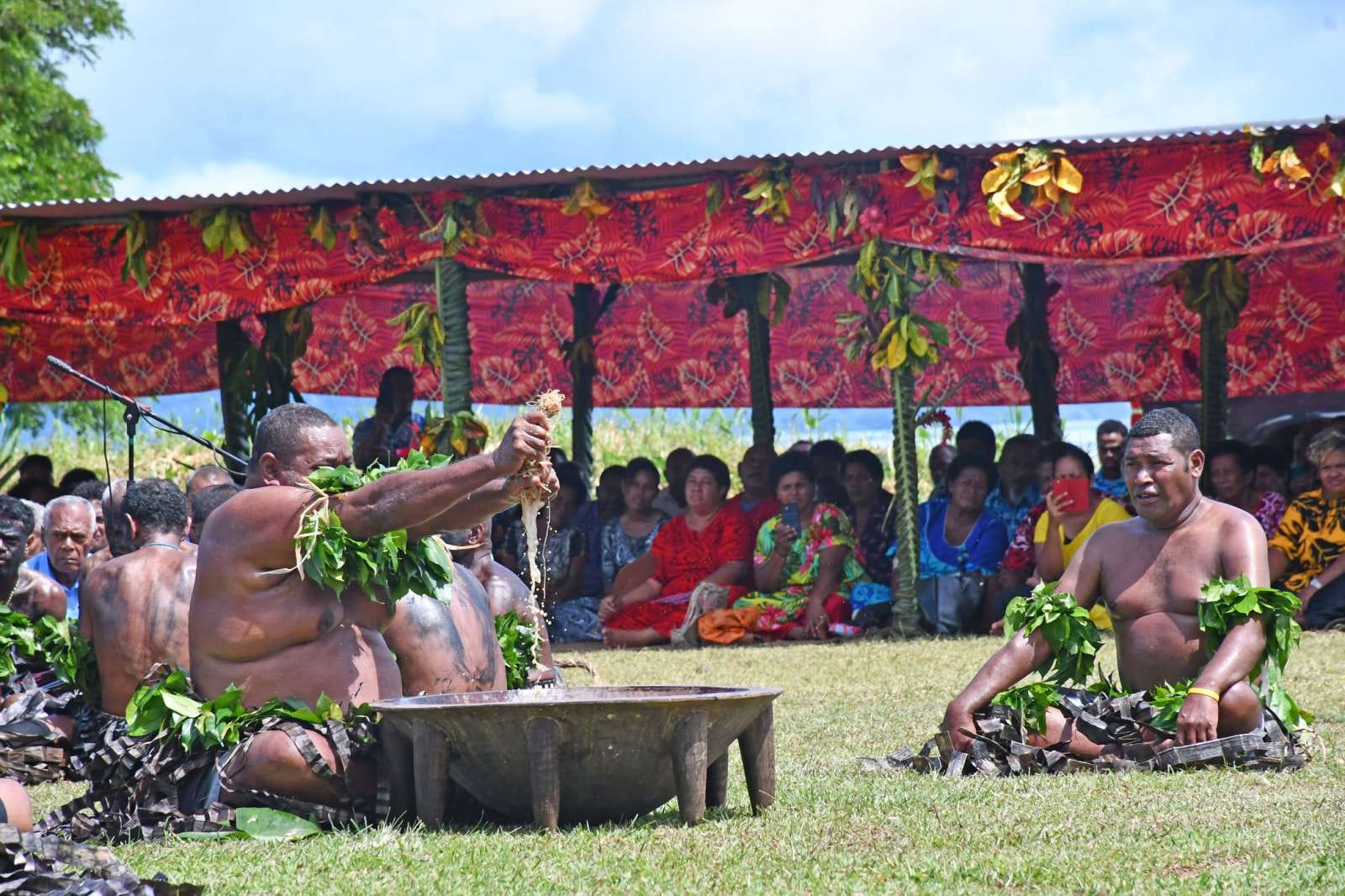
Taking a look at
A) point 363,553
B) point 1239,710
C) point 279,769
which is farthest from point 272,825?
point 1239,710

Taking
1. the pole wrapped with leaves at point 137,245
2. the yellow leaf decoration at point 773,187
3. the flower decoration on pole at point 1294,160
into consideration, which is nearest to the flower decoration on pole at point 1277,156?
the flower decoration on pole at point 1294,160

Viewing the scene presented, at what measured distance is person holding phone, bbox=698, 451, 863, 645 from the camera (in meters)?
12.2

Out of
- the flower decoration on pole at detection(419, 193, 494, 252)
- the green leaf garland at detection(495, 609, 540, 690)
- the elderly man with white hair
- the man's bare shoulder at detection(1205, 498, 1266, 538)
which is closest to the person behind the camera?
the man's bare shoulder at detection(1205, 498, 1266, 538)

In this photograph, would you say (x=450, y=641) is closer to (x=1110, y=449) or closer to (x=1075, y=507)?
(x=1075, y=507)

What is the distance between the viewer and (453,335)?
12164 millimetres

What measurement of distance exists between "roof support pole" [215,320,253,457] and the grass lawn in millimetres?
8121

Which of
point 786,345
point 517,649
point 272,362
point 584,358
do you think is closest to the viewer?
point 517,649

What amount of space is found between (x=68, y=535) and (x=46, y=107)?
59.2 feet

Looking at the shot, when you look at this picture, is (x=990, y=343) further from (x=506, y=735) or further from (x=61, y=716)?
(x=506, y=735)

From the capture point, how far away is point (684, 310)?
16.6 metres

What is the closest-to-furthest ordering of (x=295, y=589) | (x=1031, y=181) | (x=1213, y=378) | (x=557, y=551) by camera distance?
(x=295, y=589) < (x=1031, y=181) < (x=557, y=551) < (x=1213, y=378)

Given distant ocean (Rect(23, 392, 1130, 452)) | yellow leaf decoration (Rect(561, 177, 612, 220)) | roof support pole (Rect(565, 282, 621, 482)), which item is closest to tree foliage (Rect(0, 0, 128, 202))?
distant ocean (Rect(23, 392, 1130, 452))

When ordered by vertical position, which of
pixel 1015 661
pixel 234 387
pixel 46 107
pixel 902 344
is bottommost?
pixel 1015 661

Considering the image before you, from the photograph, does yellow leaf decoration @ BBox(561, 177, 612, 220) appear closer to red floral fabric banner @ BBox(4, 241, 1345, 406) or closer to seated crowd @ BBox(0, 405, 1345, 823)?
seated crowd @ BBox(0, 405, 1345, 823)
